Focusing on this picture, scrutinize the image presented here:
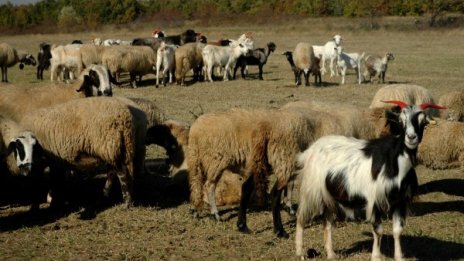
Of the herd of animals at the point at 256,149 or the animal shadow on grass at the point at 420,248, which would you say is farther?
the animal shadow on grass at the point at 420,248

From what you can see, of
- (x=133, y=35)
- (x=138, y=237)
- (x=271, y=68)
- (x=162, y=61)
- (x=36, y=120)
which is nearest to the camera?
(x=138, y=237)

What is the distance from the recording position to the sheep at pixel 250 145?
8258mm

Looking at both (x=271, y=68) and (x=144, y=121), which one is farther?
(x=271, y=68)

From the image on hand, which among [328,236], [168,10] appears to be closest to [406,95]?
[328,236]

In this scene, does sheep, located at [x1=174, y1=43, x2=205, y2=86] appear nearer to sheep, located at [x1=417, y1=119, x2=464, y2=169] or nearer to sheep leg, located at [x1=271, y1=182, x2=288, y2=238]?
sheep, located at [x1=417, y1=119, x2=464, y2=169]

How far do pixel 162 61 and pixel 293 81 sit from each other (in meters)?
5.14

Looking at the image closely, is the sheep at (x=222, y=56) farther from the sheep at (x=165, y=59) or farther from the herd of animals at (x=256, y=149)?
the herd of animals at (x=256, y=149)

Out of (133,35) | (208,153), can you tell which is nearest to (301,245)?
(208,153)

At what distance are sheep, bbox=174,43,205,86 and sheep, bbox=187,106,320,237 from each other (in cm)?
1602

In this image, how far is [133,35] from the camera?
56281mm

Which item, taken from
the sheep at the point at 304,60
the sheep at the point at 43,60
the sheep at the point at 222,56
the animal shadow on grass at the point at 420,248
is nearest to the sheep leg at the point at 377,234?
the animal shadow on grass at the point at 420,248

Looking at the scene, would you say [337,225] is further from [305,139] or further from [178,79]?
[178,79]

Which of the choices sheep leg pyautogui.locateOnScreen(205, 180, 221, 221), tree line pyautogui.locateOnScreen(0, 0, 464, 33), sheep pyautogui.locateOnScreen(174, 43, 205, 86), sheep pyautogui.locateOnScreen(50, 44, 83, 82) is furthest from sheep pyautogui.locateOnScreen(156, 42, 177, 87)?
tree line pyautogui.locateOnScreen(0, 0, 464, 33)

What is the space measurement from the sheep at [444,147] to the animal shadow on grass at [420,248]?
2291mm
